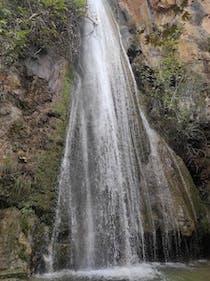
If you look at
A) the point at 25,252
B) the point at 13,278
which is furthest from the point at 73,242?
the point at 13,278

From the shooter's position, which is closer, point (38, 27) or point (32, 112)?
point (32, 112)

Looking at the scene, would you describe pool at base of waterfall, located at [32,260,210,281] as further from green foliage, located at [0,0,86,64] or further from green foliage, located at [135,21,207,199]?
green foliage, located at [0,0,86,64]

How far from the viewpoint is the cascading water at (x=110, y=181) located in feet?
24.9

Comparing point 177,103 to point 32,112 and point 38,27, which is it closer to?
point 38,27

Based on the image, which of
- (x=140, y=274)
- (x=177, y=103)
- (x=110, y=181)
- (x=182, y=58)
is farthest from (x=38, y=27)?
(x=140, y=274)

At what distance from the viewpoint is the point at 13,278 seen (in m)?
6.04

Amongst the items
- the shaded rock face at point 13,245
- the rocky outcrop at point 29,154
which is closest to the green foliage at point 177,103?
the rocky outcrop at point 29,154

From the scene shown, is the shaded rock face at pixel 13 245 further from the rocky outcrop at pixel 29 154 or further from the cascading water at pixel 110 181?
the cascading water at pixel 110 181

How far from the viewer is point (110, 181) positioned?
28.0 ft

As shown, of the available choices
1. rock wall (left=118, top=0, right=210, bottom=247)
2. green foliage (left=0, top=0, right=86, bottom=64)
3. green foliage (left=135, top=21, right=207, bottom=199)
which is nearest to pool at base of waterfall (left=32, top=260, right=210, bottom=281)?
rock wall (left=118, top=0, right=210, bottom=247)

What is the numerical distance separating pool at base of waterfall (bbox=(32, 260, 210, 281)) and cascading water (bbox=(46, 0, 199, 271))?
0.30m

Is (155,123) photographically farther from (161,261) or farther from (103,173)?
(161,261)

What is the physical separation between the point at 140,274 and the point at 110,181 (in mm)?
2248

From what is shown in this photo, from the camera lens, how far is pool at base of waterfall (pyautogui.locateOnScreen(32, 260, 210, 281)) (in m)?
6.41
